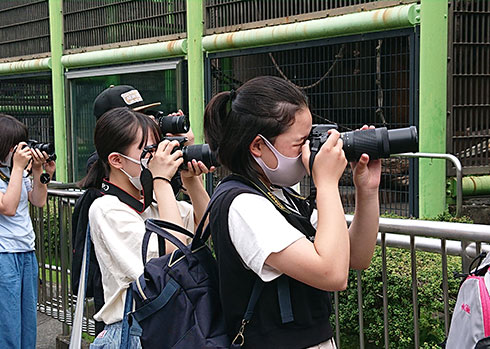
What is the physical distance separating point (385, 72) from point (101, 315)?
458cm

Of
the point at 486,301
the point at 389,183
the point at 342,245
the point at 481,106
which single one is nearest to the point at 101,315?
the point at 342,245

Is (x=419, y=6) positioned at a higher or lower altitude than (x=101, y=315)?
higher

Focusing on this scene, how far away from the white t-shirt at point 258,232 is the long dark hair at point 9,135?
2.59 meters

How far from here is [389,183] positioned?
6457 millimetres

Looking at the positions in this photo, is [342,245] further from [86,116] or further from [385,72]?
[86,116]

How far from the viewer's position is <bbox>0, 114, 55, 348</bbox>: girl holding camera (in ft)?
12.9

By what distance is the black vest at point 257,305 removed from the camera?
1926mm

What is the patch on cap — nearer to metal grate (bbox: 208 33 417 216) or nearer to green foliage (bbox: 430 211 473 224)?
metal grate (bbox: 208 33 417 216)

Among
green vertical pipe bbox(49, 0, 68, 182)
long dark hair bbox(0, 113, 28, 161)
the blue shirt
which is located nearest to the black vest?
the blue shirt

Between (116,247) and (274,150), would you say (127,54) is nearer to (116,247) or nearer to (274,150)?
(116,247)

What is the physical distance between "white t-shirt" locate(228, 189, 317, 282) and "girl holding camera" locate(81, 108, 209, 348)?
1.92 feet

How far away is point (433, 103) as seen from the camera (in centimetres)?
601

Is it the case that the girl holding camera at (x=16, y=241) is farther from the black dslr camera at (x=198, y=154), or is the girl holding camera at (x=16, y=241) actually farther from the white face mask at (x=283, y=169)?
the white face mask at (x=283, y=169)

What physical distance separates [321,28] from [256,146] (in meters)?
4.96
